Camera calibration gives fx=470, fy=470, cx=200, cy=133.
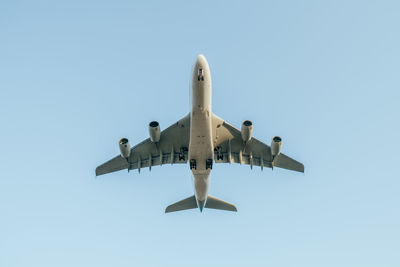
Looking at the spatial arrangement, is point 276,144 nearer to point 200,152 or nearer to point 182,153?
point 200,152

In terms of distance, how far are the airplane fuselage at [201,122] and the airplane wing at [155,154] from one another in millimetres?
2437

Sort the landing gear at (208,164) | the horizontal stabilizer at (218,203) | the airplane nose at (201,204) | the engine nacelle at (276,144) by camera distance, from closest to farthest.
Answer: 1. the engine nacelle at (276,144)
2. the landing gear at (208,164)
3. the airplane nose at (201,204)
4. the horizontal stabilizer at (218,203)

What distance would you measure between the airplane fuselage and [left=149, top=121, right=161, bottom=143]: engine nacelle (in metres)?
2.49

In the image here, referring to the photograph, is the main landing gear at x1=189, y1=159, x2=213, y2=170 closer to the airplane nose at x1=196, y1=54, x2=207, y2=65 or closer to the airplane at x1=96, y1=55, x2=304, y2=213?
the airplane at x1=96, y1=55, x2=304, y2=213

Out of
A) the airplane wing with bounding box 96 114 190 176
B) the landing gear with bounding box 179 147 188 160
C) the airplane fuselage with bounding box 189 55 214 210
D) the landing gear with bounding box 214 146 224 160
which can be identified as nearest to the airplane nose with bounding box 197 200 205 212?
the airplane fuselage with bounding box 189 55 214 210

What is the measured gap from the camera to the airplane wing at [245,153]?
32.4 meters

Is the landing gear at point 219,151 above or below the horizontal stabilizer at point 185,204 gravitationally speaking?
above

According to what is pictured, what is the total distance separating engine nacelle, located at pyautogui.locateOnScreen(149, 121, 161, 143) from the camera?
29.9 meters

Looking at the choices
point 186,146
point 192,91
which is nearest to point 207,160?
point 186,146

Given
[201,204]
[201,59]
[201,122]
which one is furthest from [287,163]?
[201,59]

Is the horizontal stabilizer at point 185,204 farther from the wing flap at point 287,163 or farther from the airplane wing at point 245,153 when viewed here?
the wing flap at point 287,163

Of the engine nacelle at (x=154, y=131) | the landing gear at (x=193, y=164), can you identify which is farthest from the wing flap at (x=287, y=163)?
the engine nacelle at (x=154, y=131)

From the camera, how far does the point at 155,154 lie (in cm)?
3341

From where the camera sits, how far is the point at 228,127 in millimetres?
31969
